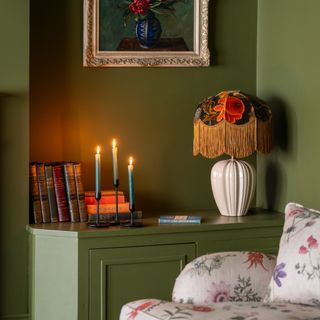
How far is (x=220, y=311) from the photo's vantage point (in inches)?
85.8

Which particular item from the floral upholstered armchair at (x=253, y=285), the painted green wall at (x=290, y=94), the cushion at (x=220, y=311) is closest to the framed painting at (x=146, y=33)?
the painted green wall at (x=290, y=94)

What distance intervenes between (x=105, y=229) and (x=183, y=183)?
79 cm

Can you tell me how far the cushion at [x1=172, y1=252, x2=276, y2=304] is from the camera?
7.99ft

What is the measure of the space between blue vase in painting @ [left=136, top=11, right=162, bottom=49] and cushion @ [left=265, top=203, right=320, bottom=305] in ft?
4.75

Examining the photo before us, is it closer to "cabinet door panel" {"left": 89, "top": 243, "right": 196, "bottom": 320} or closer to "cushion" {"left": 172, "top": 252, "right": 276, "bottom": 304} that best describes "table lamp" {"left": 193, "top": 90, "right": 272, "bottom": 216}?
Answer: "cabinet door panel" {"left": 89, "top": 243, "right": 196, "bottom": 320}

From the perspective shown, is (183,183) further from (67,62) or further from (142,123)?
(67,62)

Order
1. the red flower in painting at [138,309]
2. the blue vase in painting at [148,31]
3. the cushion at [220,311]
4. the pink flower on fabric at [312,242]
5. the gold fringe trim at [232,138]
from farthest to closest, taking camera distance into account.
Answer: the blue vase in painting at [148,31], the gold fringe trim at [232,138], the pink flower on fabric at [312,242], the red flower in painting at [138,309], the cushion at [220,311]

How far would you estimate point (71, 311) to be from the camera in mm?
3027

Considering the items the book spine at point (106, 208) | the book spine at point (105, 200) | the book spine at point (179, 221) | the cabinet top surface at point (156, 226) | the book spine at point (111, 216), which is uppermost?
the book spine at point (105, 200)

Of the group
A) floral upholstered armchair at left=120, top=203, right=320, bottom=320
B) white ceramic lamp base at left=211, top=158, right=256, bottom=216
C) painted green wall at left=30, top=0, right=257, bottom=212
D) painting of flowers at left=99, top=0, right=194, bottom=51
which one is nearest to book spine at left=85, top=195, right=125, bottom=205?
painted green wall at left=30, top=0, right=257, bottom=212

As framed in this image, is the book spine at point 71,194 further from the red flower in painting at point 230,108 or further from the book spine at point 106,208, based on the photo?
the red flower in painting at point 230,108

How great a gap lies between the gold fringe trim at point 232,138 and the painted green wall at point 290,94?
0.65 ft

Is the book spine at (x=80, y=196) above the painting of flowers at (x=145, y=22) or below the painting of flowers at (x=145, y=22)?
below

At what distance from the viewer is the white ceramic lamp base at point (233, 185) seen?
3.41 metres
